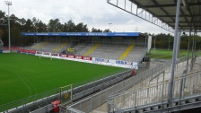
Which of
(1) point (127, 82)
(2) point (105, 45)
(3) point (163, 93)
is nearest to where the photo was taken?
(3) point (163, 93)

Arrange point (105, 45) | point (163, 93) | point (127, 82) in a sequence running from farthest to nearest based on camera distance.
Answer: point (105, 45) → point (127, 82) → point (163, 93)

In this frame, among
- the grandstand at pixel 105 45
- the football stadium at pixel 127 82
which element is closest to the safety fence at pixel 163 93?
the football stadium at pixel 127 82

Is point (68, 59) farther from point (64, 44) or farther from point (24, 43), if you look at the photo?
point (24, 43)

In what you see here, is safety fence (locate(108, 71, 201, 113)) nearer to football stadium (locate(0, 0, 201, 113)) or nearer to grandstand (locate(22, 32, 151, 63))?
football stadium (locate(0, 0, 201, 113))

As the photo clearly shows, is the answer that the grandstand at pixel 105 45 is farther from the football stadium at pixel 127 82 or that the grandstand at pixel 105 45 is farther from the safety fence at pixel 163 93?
the safety fence at pixel 163 93

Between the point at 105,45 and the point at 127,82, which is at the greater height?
the point at 105,45

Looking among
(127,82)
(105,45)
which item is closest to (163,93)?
(127,82)

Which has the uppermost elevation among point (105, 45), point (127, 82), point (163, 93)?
point (105, 45)

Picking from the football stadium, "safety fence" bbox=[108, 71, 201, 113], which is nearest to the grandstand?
the football stadium

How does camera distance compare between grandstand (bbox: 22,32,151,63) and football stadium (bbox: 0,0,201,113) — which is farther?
grandstand (bbox: 22,32,151,63)

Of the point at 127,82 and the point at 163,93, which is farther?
the point at 127,82

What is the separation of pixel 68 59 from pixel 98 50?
789 cm

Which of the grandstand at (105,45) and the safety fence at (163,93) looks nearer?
the safety fence at (163,93)

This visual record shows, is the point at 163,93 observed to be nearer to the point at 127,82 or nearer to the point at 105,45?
the point at 127,82
